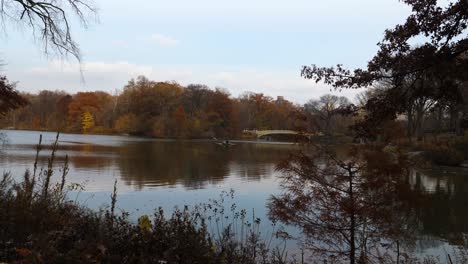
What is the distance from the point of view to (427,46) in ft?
18.9

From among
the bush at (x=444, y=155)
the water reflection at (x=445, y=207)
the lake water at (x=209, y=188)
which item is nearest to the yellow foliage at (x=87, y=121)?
the lake water at (x=209, y=188)

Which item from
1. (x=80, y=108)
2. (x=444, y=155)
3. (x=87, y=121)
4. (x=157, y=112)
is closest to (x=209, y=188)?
(x=444, y=155)

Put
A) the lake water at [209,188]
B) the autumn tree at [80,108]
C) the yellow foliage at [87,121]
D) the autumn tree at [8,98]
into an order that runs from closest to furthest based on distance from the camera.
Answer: the autumn tree at [8,98] → the lake water at [209,188] → the yellow foliage at [87,121] → the autumn tree at [80,108]

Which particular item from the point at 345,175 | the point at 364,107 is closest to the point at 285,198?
the point at 345,175

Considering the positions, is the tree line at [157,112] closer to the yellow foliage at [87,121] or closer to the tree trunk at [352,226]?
the yellow foliage at [87,121]

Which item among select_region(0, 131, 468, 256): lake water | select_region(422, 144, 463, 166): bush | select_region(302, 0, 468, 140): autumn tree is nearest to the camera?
select_region(302, 0, 468, 140): autumn tree

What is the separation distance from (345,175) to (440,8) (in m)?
3.24

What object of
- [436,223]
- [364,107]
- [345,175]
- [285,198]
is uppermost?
[364,107]

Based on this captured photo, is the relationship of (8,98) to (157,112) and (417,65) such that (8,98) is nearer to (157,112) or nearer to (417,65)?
(417,65)

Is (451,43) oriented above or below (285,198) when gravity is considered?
above

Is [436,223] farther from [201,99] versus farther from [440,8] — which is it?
[201,99]

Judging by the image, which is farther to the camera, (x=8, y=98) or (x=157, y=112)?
(x=157, y=112)

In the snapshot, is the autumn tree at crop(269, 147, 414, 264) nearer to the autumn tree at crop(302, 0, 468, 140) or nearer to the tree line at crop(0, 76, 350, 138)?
the autumn tree at crop(302, 0, 468, 140)

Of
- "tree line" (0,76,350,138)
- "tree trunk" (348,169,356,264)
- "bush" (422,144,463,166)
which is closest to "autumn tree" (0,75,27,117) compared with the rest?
"tree trunk" (348,169,356,264)
